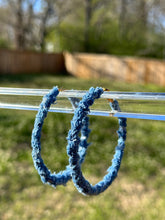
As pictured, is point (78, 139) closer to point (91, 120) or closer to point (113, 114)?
point (113, 114)

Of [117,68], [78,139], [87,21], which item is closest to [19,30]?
[87,21]

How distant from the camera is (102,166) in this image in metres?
3.48

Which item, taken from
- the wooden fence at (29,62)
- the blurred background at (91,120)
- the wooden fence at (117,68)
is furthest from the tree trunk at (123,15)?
the wooden fence at (29,62)

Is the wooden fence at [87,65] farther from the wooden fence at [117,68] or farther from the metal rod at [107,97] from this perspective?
the metal rod at [107,97]

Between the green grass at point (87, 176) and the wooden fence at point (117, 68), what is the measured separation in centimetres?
505

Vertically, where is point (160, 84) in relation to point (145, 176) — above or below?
below

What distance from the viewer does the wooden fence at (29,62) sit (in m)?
12.0

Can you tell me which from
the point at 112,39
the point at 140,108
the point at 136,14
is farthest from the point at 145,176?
the point at 112,39

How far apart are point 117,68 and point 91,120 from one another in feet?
21.2

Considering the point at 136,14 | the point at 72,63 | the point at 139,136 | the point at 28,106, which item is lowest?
the point at 72,63

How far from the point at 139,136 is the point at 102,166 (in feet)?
3.30

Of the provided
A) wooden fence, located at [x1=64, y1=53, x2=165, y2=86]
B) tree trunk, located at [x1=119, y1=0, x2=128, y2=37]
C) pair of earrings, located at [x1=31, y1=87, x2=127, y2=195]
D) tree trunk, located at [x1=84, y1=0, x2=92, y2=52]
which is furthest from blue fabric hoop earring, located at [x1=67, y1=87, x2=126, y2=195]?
tree trunk, located at [x1=84, y1=0, x2=92, y2=52]

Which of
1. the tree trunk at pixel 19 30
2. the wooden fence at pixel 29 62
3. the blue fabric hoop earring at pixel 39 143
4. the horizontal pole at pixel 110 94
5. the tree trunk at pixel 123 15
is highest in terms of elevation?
the horizontal pole at pixel 110 94

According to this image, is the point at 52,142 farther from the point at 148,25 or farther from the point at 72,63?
the point at 72,63
